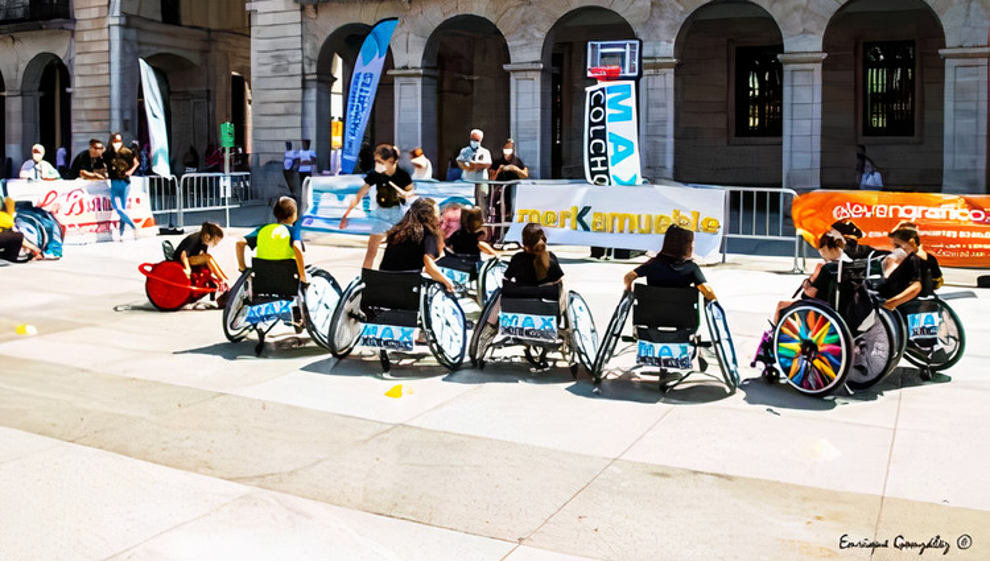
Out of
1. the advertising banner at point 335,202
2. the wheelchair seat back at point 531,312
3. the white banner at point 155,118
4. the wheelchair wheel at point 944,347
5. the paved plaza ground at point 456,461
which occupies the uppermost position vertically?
the white banner at point 155,118

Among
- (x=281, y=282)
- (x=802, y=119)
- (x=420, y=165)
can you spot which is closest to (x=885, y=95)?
(x=802, y=119)

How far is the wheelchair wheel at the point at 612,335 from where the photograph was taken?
28.2 feet

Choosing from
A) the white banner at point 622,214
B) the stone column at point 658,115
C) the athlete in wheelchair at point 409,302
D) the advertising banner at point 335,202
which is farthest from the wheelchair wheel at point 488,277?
the stone column at point 658,115

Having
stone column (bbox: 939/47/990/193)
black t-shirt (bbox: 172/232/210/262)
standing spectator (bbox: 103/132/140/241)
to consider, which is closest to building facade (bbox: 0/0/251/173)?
standing spectator (bbox: 103/132/140/241)

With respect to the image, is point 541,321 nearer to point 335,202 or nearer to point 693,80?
point 335,202

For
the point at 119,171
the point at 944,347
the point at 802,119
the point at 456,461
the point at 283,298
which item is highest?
the point at 802,119

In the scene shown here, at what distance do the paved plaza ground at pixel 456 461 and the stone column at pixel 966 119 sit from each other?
39.1 ft

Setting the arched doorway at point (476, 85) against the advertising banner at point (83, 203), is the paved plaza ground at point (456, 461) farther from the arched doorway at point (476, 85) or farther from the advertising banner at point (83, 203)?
the arched doorway at point (476, 85)

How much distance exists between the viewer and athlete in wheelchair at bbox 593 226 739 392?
8.39 meters

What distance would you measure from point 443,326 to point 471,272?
2.05 meters

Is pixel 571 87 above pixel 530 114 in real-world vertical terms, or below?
above

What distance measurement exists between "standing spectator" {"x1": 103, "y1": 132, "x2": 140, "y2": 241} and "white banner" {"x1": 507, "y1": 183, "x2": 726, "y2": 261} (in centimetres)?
708

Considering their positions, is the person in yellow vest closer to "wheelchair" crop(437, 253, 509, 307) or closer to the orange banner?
"wheelchair" crop(437, 253, 509, 307)

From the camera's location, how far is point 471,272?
37.0 feet
